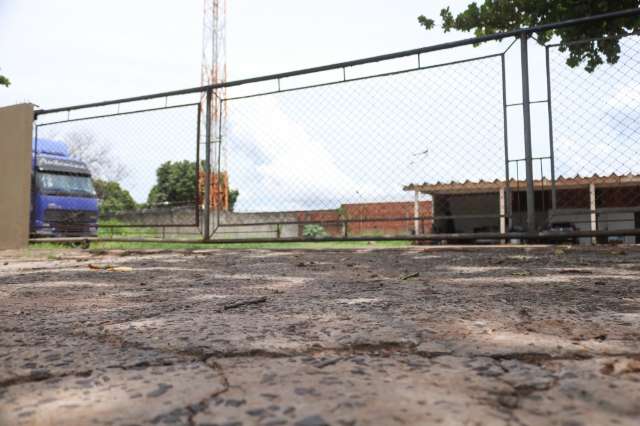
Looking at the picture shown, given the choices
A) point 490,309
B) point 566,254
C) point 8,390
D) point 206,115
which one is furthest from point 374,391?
point 206,115

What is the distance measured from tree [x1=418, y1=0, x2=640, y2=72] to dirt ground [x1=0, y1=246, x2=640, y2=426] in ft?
10.2

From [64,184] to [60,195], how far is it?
1.00 feet

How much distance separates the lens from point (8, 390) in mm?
887

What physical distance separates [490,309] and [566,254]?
2636mm

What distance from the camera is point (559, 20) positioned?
512 centimetres

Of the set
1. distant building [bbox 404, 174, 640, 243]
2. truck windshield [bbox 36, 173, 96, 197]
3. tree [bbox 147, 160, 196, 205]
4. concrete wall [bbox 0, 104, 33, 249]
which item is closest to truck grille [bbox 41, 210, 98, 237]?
truck windshield [bbox 36, 173, 96, 197]

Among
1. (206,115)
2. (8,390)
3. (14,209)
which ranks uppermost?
(206,115)

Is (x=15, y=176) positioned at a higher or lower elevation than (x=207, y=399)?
higher

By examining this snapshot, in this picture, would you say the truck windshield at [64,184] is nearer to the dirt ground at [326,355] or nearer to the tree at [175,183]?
the dirt ground at [326,355]

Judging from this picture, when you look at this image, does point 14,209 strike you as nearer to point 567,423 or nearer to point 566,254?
point 566,254

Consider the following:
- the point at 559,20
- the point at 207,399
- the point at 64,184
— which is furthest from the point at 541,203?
the point at 64,184

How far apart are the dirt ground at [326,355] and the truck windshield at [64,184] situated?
919 cm

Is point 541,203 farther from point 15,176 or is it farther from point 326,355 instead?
point 15,176

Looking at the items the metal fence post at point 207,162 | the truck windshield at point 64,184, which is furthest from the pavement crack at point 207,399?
the truck windshield at point 64,184
